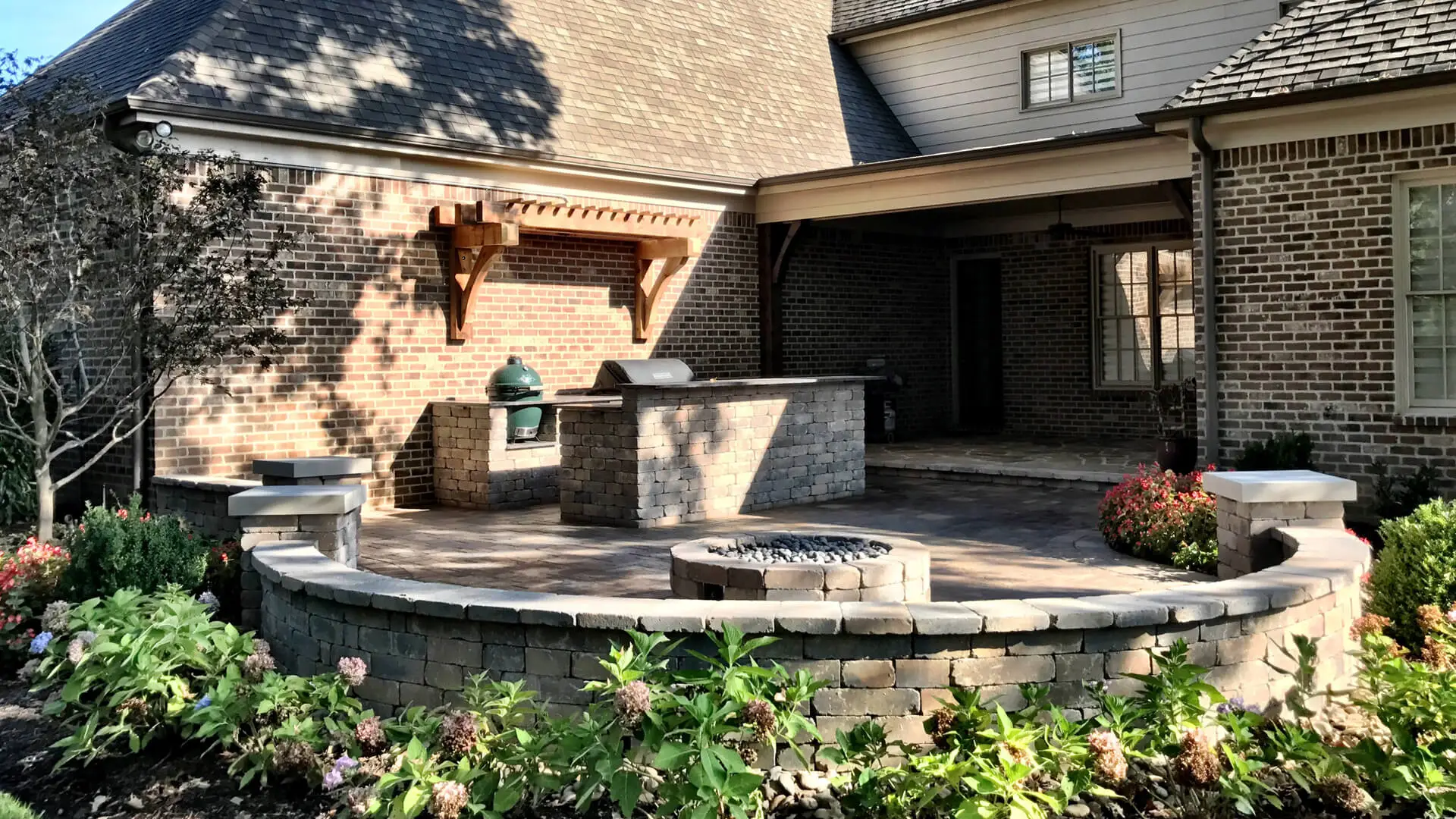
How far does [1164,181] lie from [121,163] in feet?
27.9

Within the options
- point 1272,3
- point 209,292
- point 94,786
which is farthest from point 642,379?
point 1272,3

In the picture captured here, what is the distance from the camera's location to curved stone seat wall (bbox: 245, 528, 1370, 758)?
15.3 ft

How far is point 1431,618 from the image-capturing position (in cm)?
552

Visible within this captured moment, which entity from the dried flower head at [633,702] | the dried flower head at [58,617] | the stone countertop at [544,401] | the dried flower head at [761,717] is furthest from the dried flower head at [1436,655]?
the stone countertop at [544,401]

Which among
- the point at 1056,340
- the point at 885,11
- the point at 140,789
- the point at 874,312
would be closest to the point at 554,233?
the point at 874,312

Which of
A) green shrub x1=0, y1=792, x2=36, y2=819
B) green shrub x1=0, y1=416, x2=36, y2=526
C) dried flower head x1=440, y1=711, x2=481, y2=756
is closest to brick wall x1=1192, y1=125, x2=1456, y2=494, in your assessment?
dried flower head x1=440, y1=711, x2=481, y2=756

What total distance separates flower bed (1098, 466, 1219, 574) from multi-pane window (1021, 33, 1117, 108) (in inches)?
328

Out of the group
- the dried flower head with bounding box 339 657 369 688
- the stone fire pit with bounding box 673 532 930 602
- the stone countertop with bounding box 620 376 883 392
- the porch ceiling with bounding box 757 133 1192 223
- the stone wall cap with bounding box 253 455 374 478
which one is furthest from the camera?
the porch ceiling with bounding box 757 133 1192 223

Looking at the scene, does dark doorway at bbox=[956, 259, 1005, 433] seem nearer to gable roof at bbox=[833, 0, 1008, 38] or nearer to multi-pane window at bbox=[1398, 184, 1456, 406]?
gable roof at bbox=[833, 0, 1008, 38]

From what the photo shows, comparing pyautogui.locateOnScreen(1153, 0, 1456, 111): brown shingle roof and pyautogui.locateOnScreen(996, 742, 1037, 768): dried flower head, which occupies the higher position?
pyautogui.locateOnScreen(1153, 0, 1456, 111): brown shingle roof

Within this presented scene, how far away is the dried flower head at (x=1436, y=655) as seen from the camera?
209 inches

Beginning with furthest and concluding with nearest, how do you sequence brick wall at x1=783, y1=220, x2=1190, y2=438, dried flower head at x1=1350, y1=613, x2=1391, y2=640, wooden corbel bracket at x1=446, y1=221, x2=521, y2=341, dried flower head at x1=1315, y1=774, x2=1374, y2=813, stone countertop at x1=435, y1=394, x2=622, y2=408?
brick wall at x1=783, y1=220, x2=1190, y2=438
wooden corbel bracket at x1=446, y1=221, x2=521, y2=341
stone countertop at x1=435, y1=394, x2=622, y2=408
dried flower head at x1=1350, y1=613, x2=1391, y2=640
dried flower head at x1=1315, y1=774, x2=1374, y2=813

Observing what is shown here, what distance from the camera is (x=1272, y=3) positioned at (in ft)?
45.5

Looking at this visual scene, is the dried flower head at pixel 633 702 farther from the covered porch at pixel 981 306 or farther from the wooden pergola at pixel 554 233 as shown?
the covered porch at pixel 981 306
